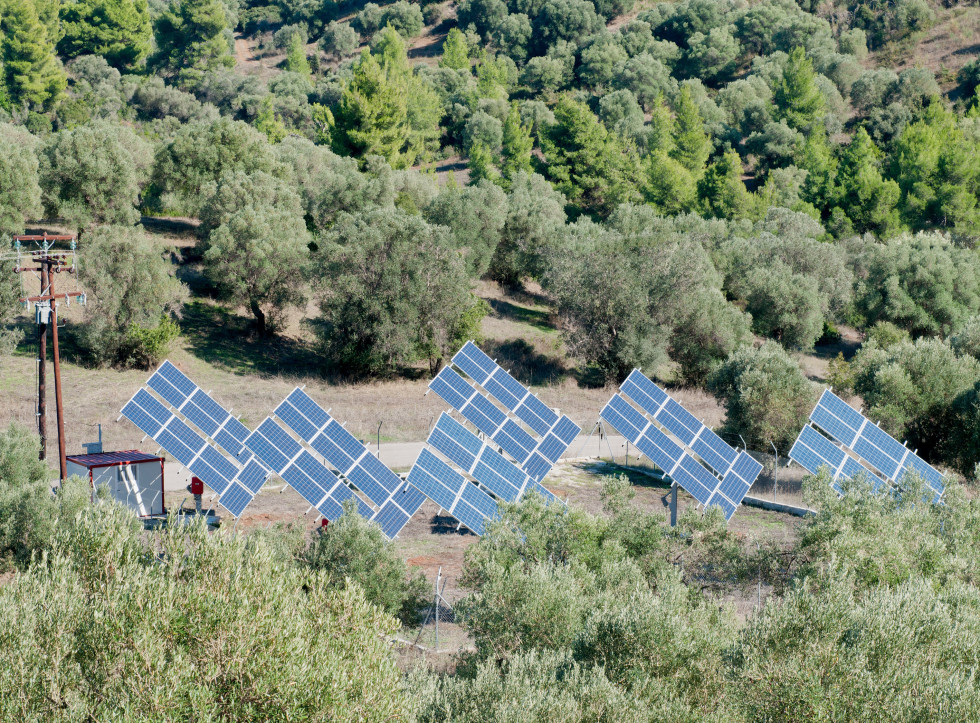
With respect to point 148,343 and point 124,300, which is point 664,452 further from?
point 124,300

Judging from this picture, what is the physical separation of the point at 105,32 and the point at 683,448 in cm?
10069

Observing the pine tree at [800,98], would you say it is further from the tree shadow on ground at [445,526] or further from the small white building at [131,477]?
the small white building at [131,477]

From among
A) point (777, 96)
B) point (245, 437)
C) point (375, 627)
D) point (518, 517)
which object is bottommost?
point (245, 437)

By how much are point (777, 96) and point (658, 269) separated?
169ft

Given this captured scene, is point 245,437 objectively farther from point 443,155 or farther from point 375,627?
point 443,155

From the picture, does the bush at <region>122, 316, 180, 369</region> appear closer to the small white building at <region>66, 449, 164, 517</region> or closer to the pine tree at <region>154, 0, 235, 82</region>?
the small white building at <region>66, 449, 164, 517</region>

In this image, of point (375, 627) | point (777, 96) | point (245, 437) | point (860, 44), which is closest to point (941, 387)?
point (245, 437)

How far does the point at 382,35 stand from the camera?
395 ft

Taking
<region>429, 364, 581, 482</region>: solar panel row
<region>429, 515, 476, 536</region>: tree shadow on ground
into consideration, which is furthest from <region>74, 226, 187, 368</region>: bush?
<region>429, 515, 476, 536</region>: tree shadow on ground

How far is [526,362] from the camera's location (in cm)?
5075

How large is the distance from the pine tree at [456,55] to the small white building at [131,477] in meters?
92.6

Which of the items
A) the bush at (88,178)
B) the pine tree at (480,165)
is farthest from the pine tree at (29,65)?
the bush at (88,178)

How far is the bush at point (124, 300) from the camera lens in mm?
42438

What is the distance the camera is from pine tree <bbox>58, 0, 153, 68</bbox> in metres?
108
